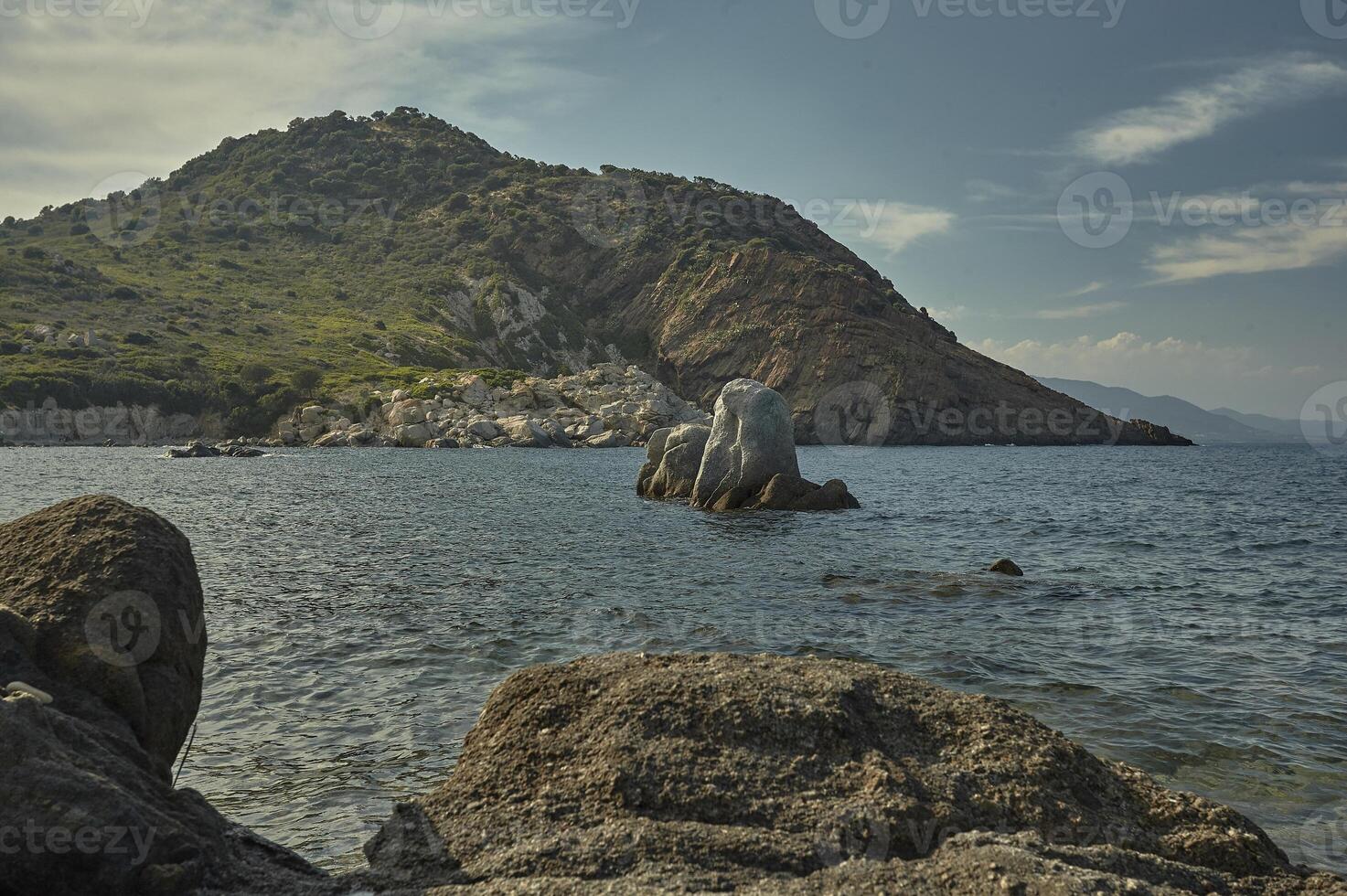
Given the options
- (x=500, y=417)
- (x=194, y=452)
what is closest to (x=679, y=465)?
(x=194, y=452)

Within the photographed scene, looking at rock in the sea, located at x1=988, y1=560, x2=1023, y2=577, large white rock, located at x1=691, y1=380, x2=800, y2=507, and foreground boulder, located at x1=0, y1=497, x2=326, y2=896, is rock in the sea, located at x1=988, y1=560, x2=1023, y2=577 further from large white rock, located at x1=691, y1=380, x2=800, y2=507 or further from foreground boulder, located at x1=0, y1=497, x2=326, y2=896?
foreground boulder, located at x1=0, y1=497, x2=326, y2=896

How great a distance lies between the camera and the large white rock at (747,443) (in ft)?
118

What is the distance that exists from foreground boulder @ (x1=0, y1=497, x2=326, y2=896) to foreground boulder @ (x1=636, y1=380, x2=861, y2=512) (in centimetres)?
2916

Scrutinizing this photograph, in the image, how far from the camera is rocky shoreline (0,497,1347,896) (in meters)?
4.68

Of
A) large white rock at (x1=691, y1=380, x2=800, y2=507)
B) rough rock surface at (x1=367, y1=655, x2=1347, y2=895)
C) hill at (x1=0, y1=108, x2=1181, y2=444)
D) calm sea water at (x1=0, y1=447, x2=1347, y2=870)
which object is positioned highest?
hill at (x1=0, y1=108, x2=1181, y2=444)

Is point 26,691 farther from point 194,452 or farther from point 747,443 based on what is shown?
point 194,452

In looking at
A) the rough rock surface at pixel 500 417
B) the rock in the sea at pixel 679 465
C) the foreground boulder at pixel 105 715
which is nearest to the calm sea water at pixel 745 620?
the foreground boulder at pixel 105 715

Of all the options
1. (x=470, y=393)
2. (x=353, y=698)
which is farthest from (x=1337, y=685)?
(x=470, y=393)

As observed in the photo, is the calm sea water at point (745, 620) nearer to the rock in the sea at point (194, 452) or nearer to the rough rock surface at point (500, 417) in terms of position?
the rock in the sea at point (194, 452)

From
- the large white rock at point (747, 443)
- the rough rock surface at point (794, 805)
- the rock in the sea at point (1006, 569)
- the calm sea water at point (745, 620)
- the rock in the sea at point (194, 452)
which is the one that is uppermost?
the large white rock at point (747, 443)

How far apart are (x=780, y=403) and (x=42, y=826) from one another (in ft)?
111

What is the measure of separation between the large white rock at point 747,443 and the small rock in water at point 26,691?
31172 mm

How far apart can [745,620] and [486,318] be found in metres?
156

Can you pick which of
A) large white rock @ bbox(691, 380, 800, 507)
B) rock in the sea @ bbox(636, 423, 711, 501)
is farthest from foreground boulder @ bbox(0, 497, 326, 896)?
rock in the sea @ bbox(636, 423, 711, 501)
